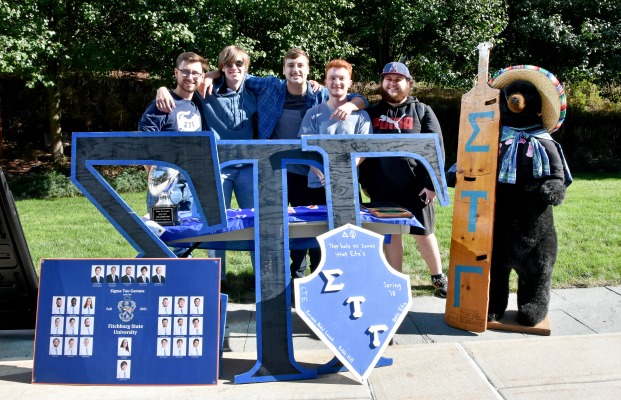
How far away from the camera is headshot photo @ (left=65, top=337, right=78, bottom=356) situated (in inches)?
121

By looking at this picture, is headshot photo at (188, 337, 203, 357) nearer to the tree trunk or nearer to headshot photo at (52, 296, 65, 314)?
headshot photo at (52, 296, 65, 314)

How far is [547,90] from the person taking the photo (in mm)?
3711

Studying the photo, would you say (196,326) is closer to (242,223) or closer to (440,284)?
(242,223)

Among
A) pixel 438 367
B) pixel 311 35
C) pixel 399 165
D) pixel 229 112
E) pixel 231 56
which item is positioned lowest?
pixel 438 367

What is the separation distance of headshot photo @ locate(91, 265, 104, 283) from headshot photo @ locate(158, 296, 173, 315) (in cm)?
34

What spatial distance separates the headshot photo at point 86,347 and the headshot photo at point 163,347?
35 cm

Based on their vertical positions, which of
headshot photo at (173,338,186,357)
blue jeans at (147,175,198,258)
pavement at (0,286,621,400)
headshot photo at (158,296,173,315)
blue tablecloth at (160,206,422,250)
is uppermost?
blue jeans at (147,175,198,258)

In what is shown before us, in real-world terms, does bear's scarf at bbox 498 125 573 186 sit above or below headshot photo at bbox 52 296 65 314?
above

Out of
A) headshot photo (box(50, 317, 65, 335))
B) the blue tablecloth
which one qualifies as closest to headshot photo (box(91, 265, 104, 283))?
headshot photo (box(50, 317, 65, 335))

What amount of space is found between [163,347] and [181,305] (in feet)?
0.76

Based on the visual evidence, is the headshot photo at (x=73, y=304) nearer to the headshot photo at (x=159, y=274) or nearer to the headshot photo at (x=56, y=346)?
the headshot photo at (x=56, y=346)

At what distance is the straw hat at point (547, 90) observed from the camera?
370cm

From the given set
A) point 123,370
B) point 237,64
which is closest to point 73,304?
point 123,370

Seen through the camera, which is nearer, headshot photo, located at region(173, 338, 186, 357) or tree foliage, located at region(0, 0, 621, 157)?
headshot photo, located at region(173, 338, 186, 357)
